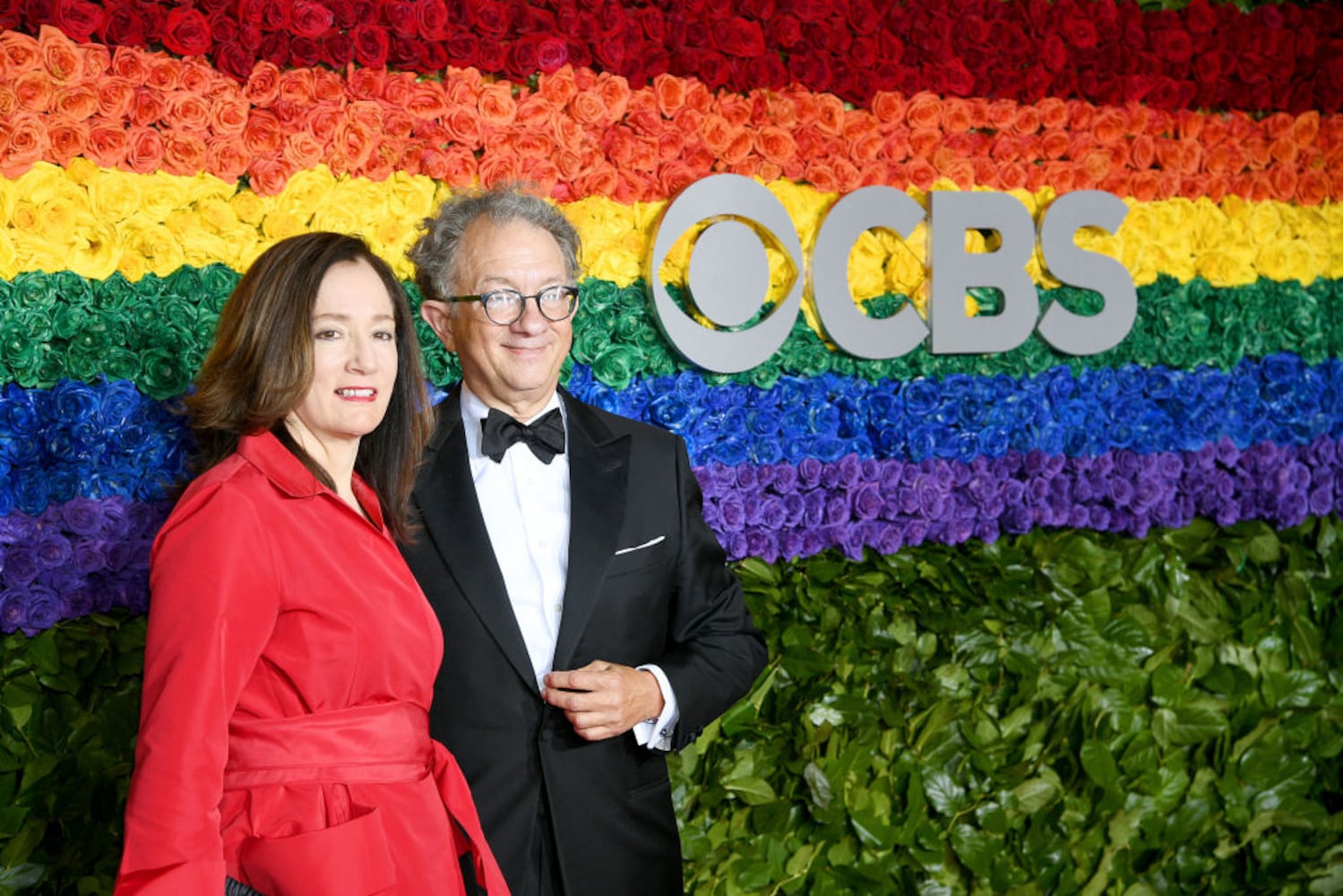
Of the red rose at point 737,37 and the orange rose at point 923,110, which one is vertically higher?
the red rose at point 737,37

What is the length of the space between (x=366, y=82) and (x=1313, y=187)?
262 centimetres

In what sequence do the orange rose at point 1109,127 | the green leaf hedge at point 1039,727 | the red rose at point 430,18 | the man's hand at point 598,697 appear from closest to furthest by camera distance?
the man's hand at point 598,697
the red rose at point 430,18
the green leaf hedge at point 1039,727
the orange rose at point 1109,127

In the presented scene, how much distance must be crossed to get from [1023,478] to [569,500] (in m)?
1.56

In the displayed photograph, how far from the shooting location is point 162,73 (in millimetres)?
2299

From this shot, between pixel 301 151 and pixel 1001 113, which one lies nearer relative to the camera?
pixel 301 151

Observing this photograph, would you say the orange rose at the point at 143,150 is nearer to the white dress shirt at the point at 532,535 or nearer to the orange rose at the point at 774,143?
the white dress shirt at the point at 532,535

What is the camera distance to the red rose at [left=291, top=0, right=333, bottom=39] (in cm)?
240

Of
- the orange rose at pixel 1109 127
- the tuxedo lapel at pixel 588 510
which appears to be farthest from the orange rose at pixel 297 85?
the orange rose at pixel 1109 127

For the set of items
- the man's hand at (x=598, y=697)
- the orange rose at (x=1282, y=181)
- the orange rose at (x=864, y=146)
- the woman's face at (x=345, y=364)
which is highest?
the orange rose at (x=864, y=146)

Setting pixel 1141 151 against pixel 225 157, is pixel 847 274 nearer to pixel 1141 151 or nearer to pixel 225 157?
pixel 1141 151

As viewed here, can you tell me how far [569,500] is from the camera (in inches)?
80.2

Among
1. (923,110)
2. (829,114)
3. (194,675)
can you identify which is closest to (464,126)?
(829,114)

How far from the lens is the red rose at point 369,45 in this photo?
8.07 ft

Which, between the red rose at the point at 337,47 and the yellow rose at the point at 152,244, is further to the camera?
the red rose at the point at 337,47
